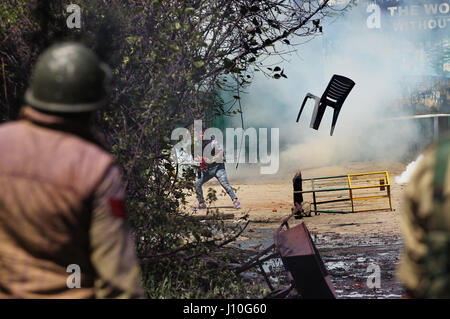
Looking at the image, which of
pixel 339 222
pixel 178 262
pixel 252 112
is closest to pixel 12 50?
pixel 178 262

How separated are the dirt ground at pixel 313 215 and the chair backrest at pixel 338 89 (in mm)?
2066

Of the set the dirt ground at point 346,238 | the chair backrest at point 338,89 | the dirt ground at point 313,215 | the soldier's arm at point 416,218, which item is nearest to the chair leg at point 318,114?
the chair backrest at point 338,89

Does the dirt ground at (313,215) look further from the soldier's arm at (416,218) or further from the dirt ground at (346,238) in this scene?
the soldier's arm at (416,218)

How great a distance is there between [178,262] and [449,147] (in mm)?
3635

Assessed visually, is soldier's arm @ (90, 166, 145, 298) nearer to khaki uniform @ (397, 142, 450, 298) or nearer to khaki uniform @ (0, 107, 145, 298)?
khaki uniform @ (0, 107, 145, 298)

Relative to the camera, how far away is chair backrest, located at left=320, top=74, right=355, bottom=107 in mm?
8297

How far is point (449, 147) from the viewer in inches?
60.3

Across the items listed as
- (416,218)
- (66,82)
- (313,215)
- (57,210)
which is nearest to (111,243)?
(57,210)

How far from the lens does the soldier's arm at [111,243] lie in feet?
5.86

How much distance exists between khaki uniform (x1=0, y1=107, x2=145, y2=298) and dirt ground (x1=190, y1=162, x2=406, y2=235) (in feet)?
12.6

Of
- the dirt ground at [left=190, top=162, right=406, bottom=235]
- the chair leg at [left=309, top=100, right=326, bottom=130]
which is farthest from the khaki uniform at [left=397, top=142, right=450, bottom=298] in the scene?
the chair leg at [left=309, top=100, right=326, bottom=130]

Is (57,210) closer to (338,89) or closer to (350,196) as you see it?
(338,89)

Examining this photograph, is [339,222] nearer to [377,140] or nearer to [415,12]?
[377,140]

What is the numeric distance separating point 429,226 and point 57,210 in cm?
117
